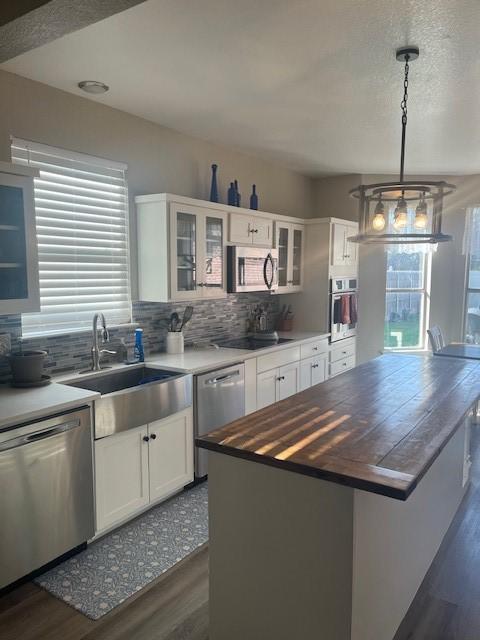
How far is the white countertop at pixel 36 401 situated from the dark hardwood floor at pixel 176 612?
0.85m

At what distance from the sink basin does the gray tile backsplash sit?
185mm

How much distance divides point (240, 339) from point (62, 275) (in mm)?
1950

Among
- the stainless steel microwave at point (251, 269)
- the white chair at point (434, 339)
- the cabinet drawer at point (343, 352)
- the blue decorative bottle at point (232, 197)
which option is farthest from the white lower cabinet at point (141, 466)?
the white chair at point (434, 339)

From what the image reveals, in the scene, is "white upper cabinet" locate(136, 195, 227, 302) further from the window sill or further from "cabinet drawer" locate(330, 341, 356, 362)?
"cabinet drawer" locate(330, 341, 356, 362)

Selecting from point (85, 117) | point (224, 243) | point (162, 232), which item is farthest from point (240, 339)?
point (85, 117)

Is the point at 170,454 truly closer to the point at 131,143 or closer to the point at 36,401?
the point at 36,401

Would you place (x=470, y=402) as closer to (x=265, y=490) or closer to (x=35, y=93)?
(x=265, y=490)

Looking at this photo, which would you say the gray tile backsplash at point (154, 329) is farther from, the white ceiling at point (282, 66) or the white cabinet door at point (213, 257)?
the white ceiling at point (282, 66)

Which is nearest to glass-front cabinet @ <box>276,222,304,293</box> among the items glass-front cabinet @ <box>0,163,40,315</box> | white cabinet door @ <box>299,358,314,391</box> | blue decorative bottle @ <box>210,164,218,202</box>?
white cabinet door @ <box>299,358,314,391</box>

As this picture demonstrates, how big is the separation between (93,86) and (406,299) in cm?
431

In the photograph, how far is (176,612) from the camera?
2.17 metres

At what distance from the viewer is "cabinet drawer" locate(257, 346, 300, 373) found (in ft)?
12.8

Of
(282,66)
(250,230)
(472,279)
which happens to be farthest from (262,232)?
(472,279)

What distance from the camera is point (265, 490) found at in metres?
1.76
